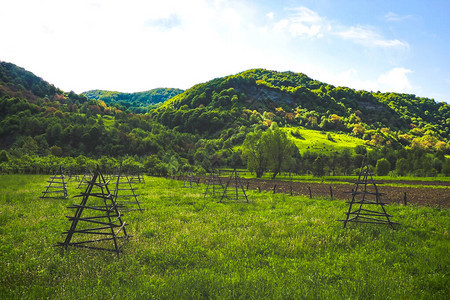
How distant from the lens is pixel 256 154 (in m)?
75.1

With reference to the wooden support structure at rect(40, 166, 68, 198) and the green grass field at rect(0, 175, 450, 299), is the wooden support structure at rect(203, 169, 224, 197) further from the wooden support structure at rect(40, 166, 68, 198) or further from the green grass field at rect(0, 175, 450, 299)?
the wooden support structure at rect(40, 166, 68, 198)

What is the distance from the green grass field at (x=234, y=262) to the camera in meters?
6.09

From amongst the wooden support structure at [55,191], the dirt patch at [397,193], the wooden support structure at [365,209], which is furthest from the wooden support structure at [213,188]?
the wooden support structure at [55,191]

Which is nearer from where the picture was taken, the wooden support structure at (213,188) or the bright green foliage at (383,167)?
the wooden support structure at (213,188)

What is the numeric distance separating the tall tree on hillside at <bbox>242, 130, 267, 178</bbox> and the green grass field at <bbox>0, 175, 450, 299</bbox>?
60.3 m

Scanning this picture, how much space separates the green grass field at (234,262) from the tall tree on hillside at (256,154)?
60.3 metres

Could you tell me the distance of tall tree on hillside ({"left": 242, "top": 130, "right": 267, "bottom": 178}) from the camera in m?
73.4

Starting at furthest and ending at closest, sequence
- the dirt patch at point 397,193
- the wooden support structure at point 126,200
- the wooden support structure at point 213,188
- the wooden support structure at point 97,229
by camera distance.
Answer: the wooden support structure at point 213,188, the dirt patch at point 397,193, the wooden support structure at point 126,200, the wooden support structure at point 97,229

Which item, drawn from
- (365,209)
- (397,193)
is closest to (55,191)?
(365,209)

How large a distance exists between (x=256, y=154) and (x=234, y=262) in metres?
68.0

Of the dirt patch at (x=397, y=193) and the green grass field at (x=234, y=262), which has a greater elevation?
the green grass field at (x=234, y=262)

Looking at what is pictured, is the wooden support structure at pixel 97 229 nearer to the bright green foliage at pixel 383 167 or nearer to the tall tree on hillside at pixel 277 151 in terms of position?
the tall tree on hillside at pixel 277 151

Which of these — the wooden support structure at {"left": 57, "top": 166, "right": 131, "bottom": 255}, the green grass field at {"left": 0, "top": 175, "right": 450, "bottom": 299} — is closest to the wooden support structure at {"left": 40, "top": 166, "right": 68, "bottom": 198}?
the green grass field at {"left": 0, "top": 175, "right": 450, "bottom": 299}

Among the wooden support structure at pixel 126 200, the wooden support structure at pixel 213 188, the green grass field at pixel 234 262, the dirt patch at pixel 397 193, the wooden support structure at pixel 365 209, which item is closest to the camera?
the green grass field at pixel 234 262
